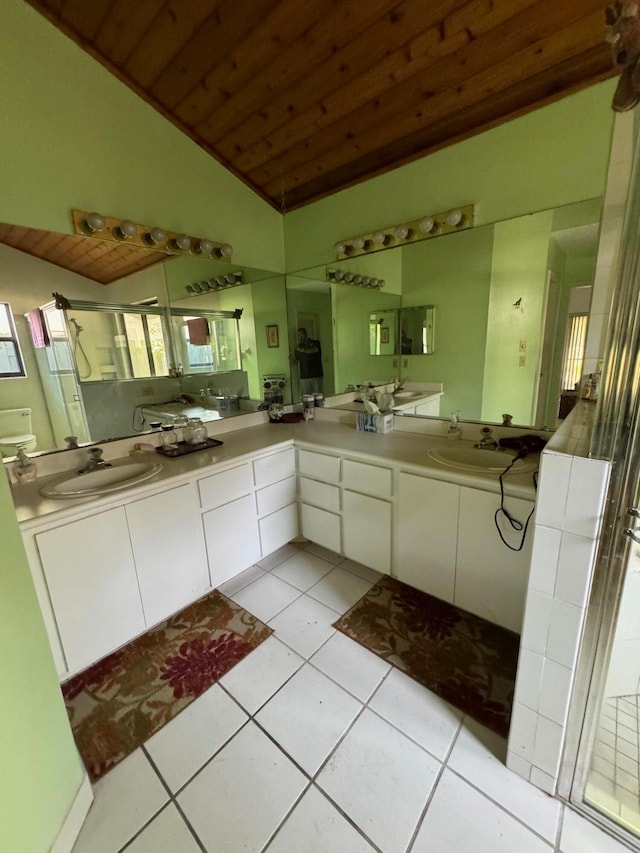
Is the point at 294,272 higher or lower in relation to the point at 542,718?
higher

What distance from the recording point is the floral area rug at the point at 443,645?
1.36 meters

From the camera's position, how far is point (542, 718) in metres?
1.02

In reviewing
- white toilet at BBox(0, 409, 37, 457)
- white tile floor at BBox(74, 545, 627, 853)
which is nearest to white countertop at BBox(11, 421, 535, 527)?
white toilet at BBox(0, 409, 37, 457)

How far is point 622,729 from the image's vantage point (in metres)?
1.18

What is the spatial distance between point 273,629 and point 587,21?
2774mm

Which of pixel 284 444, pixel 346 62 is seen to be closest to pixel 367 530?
pixel 284 444

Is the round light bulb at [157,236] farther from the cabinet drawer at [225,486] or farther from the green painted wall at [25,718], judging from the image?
the green painted wall at [25,718]

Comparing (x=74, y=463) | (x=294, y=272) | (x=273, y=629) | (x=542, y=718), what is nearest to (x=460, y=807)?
(x=542, y=718)

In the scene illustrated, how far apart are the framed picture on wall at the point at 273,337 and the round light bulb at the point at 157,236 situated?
36.3 inches

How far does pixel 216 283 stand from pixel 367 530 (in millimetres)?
1852

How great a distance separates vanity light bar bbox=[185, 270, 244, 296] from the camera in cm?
219

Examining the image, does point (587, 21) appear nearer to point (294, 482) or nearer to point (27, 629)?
point (294, 482)

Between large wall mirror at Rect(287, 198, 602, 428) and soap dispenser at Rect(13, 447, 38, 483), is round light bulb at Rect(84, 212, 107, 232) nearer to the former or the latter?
soap dispenser at Rect(13, 447, 38, 483)

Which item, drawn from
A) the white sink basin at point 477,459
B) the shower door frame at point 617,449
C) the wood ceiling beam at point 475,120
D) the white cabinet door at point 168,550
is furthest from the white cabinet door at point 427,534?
the wood ceiling beam at point 475,120
